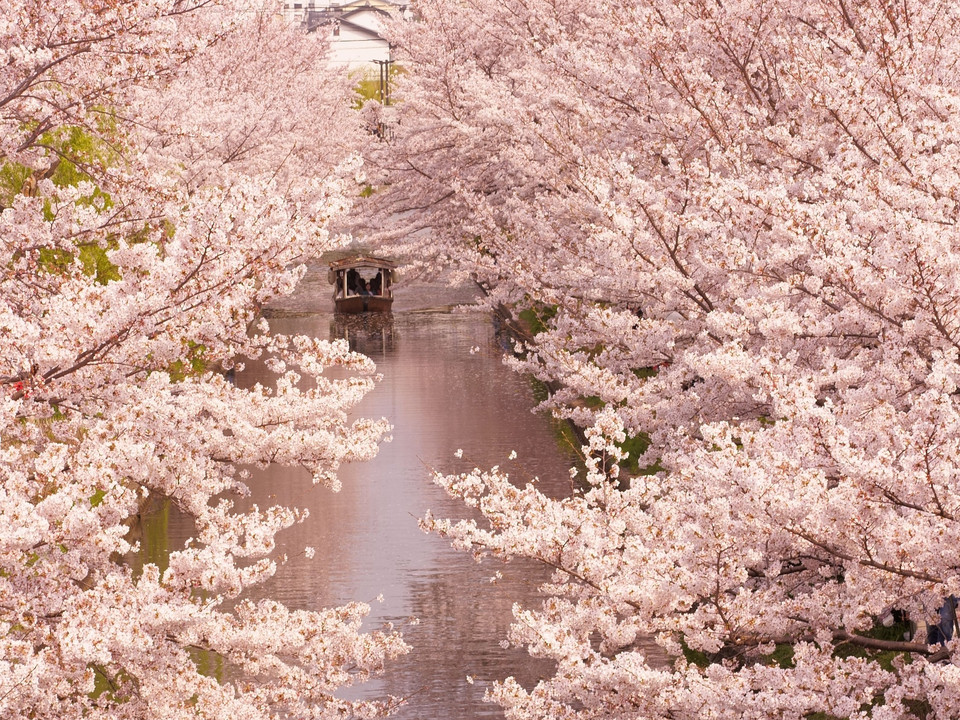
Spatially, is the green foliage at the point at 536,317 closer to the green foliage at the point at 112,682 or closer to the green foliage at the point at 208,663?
the green foliage at the point at 208,663

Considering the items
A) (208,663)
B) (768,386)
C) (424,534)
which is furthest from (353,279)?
(768,386)

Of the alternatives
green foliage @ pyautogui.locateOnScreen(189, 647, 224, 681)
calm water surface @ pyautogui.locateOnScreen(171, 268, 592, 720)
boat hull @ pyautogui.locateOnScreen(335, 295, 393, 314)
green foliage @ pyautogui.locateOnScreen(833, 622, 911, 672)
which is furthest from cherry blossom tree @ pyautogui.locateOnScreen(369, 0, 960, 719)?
boat hull @ pyautogui.locateOnScreen(335, 295, 393, 314)

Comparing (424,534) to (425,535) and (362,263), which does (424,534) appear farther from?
(362,263)

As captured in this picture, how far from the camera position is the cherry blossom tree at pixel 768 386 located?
661 cm

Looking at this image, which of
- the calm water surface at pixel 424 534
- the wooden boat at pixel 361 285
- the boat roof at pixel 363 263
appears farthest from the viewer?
the wooden boat at pixel 361 285

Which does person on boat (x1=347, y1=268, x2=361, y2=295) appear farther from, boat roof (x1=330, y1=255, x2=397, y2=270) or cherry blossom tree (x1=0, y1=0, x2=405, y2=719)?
cherry blossom tree (x1=0, y1=0, x2=405, y2=719)

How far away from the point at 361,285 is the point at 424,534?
28.2 m

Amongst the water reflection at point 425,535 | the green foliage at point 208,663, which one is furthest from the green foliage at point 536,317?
the green foliage at point 208,663

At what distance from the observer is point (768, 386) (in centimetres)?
765

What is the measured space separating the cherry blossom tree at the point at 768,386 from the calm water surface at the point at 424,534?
4.59 ft

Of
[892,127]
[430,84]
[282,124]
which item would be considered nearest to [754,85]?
[892,127]

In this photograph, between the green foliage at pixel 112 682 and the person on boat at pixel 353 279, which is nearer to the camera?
the green foliage at pixel 112 682

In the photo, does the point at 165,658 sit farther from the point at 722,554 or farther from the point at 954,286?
the point at 954,286

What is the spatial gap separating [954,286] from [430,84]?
91.7 feet
